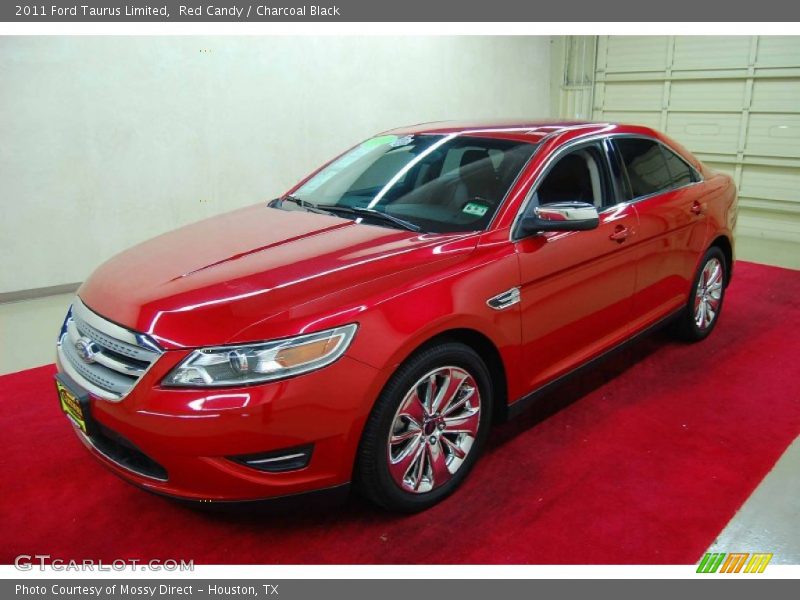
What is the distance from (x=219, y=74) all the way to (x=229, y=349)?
13.9 ft

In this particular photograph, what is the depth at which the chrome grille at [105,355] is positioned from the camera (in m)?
1.92

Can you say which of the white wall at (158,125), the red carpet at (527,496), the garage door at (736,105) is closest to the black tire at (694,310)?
the red carpet at (527,496)

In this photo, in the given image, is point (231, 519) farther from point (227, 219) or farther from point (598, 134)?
point (598, 134)

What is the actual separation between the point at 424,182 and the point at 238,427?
1428 mm

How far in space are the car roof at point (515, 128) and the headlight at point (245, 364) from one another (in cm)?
149

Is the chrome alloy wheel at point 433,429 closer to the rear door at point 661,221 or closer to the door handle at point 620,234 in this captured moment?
the door handle at point 620,234

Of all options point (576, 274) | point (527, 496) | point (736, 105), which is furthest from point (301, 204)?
point (736, 105)

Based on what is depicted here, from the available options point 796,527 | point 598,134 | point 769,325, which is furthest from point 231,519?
point 769,325

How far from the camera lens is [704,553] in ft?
6.86

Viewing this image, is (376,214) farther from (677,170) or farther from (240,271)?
(677,170)

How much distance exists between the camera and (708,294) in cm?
379

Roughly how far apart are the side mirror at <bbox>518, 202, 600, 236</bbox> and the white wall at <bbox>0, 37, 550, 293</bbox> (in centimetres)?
386
